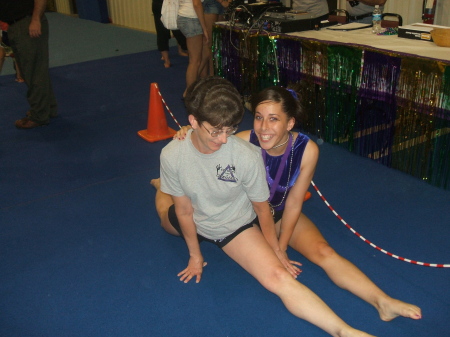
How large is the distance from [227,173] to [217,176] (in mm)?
51

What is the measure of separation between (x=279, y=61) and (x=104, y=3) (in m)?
9.87

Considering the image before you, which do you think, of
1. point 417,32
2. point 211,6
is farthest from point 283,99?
point 211,6

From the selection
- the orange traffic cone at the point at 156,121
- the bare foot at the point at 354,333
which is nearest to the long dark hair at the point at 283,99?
the bare foot at the point at 354,333

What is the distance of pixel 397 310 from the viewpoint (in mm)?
1946

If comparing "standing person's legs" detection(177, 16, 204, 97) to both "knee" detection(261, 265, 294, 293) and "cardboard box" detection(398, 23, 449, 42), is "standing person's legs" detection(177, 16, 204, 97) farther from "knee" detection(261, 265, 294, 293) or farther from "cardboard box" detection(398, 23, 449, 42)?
"knee" detection(261, 265, 294, 293)

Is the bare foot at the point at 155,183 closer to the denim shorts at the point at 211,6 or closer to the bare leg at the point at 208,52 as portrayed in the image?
the bare leg at the point at 208,52

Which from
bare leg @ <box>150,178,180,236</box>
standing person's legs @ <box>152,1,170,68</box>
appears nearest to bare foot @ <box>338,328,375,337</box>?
bare leg @ <box>150,178,180,236</box>

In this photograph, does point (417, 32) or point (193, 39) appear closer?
point (417, 32)

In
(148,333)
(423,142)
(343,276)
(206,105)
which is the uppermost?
(206,105)

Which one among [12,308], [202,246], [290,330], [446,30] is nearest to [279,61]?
[446,30]

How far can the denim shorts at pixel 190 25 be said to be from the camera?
455 cm

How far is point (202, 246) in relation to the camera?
269cm

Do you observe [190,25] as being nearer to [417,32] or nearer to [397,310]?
[417,32]

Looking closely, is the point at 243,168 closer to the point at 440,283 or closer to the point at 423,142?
the point at 440,283
